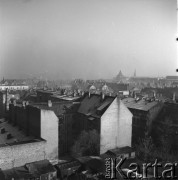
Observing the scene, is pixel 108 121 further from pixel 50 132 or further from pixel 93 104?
pixel 50 132

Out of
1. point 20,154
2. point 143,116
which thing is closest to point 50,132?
point 20,154

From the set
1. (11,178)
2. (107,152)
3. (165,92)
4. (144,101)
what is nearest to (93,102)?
(107,152)

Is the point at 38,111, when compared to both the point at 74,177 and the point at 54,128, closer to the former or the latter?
the point at 54,128

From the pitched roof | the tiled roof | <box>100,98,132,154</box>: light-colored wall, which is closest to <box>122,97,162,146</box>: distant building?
the tiled roof

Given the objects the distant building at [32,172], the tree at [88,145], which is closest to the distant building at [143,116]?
the tree at [88,145]

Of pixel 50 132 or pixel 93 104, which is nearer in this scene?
pixel 50 132

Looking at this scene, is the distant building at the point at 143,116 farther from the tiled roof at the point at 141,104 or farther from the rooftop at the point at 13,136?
the rooftop at the point at 13,136
